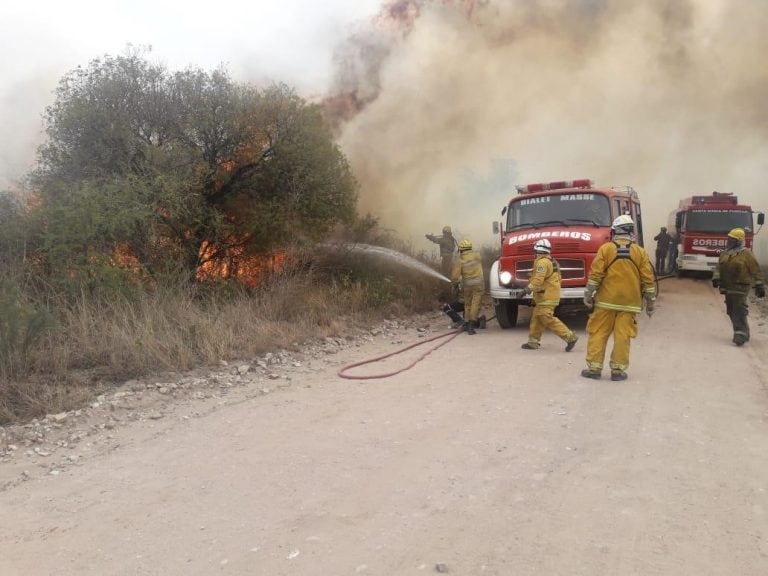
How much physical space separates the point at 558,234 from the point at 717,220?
10.3m

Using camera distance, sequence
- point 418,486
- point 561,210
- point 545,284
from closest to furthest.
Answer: point 418,486
point 545,284
point 561,210

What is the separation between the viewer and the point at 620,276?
6160 millimetres

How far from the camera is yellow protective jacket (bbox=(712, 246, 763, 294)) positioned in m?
8.18

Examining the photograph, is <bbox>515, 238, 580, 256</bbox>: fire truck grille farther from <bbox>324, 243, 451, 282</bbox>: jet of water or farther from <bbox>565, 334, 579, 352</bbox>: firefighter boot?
<bbox>324, 243, 451, 282</bbox>: jet of water

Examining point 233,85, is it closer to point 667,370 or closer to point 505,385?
point 505,385

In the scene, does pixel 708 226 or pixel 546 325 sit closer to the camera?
pixel 546 325

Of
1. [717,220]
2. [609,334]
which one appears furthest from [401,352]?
[717,220]

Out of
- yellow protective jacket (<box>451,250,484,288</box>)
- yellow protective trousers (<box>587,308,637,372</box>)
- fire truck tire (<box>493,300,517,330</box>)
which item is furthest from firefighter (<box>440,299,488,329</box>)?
yellow protective trousers (<box>587,308,637,372</box>)

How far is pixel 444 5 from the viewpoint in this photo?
20.4 m

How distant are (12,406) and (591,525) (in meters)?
4.62

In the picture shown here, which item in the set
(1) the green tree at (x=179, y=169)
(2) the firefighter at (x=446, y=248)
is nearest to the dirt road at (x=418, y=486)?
(1) the green tree at (x=179, y=169)

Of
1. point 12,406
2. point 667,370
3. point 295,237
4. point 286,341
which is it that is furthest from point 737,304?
point 12,406

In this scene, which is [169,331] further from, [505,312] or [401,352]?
[505,312]

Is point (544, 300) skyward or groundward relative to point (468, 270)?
groundward
